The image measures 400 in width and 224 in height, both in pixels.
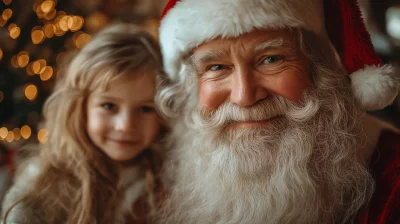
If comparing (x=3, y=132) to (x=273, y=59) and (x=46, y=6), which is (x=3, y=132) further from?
(x=273, y=59)

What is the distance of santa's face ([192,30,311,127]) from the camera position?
3.72ft

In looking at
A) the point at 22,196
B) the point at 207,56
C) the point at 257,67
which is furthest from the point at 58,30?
the point at 257,67

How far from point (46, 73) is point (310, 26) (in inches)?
→ 52.4

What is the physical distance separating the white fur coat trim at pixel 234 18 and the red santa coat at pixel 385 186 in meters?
0.41

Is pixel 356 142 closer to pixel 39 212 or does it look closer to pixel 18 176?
pixel 39 212

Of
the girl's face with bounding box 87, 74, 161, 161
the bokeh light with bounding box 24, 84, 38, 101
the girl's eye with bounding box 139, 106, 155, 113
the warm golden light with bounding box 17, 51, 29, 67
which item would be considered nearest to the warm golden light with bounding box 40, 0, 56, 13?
the warm golden light with bounding box 17, 51, 29, 67

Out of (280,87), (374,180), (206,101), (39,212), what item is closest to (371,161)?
(374,180)

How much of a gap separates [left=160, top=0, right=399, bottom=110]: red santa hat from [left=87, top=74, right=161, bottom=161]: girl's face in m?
0.21

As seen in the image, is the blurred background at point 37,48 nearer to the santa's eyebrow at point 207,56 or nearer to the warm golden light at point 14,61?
the warm golden light at point 14,61

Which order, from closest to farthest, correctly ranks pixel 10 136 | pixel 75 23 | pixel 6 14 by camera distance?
1. pixel 6 14
2. pixel 10 136
3. pixel 75 23

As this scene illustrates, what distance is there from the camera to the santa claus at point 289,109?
1.13 meters

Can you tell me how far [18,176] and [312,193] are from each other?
1029 mm

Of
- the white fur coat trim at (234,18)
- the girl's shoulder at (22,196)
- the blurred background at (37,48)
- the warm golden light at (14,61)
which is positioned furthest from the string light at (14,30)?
the white fur coat trim at (234,18)

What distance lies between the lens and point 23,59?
6.23 ft
